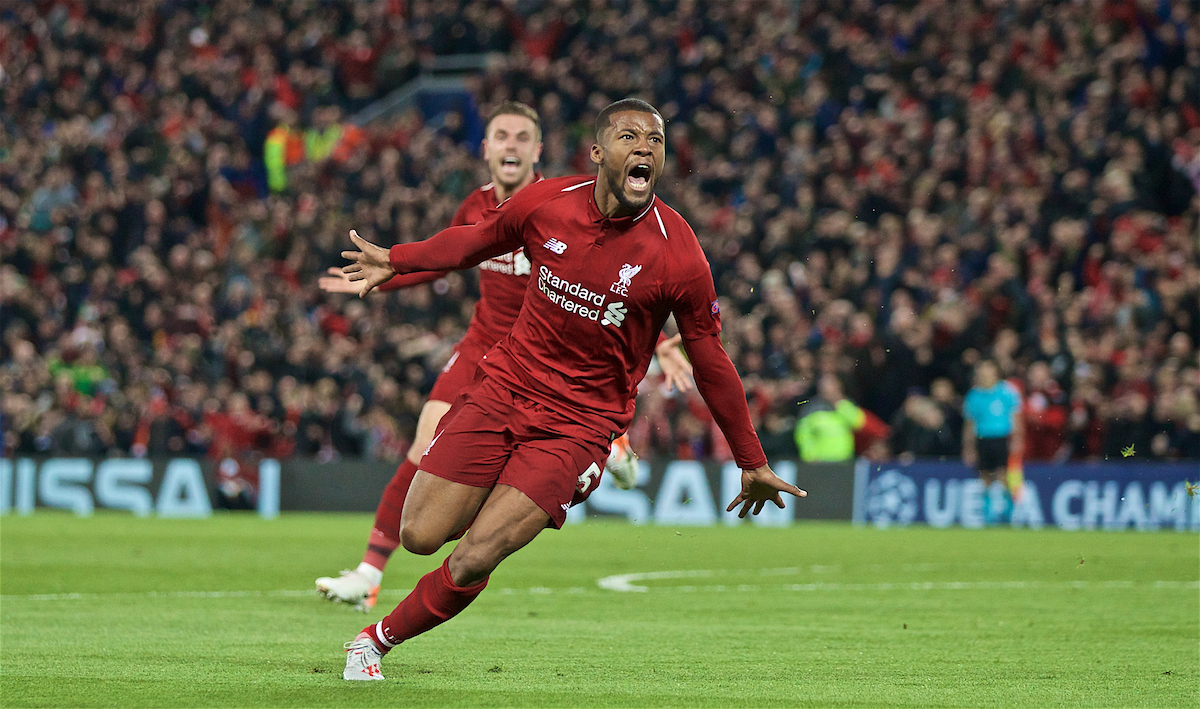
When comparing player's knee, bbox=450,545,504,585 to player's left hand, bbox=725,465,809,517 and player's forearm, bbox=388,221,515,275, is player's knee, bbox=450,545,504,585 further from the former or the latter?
player's forearm, bbox=388,221,515,275

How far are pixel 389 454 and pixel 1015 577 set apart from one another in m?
10.3

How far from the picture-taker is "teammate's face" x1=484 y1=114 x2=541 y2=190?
8375 mm

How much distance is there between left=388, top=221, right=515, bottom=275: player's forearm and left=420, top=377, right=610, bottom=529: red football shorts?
0.56m

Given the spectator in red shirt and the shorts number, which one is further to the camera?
the spectator in red shirt

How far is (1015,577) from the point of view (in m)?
11.4

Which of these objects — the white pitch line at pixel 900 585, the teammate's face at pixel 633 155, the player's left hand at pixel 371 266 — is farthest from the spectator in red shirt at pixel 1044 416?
the player's left hand at pixel 371 266

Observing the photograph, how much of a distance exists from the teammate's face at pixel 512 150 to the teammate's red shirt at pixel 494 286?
19 cm

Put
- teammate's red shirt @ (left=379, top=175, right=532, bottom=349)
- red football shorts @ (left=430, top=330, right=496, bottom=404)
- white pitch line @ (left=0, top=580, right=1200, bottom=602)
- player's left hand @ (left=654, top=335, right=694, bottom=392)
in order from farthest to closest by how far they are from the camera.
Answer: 1. white pitch line @ (left=0, top=580, right=1200, bottom=602)
2. red football shorts @ (left=430, top=330, right=496, bottom=404)
3. teammate's red shirt @ (left=379, top=175, right=532, bottom=349)
4. player's left hand @ (left=654, top=335, right=694, bottom=392)

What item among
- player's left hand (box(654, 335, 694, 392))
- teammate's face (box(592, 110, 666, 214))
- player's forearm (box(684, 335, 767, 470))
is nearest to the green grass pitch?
player's forearm (box(684, 335, 767, 470))

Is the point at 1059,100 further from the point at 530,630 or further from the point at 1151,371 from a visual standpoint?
the point at 530,630

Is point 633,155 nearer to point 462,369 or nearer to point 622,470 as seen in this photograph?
point 462,369

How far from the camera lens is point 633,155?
5875mm

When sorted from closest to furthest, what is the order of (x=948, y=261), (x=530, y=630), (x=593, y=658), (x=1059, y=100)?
(x=593, y=658) < (x=530, y=630) < (x=948, y=261) < (x=1059, y=100)

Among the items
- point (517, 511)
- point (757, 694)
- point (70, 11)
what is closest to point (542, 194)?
point (517, 511)
